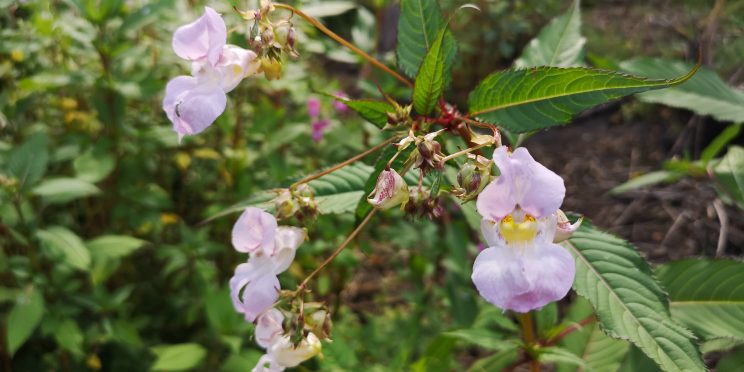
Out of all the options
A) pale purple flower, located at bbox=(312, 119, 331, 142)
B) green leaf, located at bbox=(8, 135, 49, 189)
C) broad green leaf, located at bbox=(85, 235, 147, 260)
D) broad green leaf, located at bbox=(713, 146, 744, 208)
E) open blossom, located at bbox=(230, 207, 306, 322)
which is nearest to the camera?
open blossom, located at bbox=(230, 207, 306, 322)

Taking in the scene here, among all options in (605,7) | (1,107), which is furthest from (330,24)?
(1,107)

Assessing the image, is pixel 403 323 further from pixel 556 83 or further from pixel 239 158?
pixel 556 83

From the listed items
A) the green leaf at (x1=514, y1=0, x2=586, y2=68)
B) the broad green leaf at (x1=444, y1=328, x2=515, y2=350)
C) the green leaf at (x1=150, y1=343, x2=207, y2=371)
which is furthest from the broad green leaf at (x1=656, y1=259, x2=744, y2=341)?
the green leaf at (x1=150, y1=343, x2=207, y2=371)

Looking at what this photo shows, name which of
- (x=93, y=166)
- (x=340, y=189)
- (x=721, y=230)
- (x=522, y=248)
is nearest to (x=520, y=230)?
(x=522, y=248)

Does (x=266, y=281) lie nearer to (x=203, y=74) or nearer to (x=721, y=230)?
(x=203, y=74)

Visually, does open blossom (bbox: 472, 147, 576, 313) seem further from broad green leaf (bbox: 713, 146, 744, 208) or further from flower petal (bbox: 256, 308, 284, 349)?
broad green leaf (bbox: 713, 146, 744, 208)

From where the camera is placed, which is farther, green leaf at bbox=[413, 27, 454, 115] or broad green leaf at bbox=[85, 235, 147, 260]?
broad green leaf at bbox=[85, 235, 147, 260]

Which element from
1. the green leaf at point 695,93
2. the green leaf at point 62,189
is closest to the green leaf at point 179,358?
the green leaf at point 62,189
